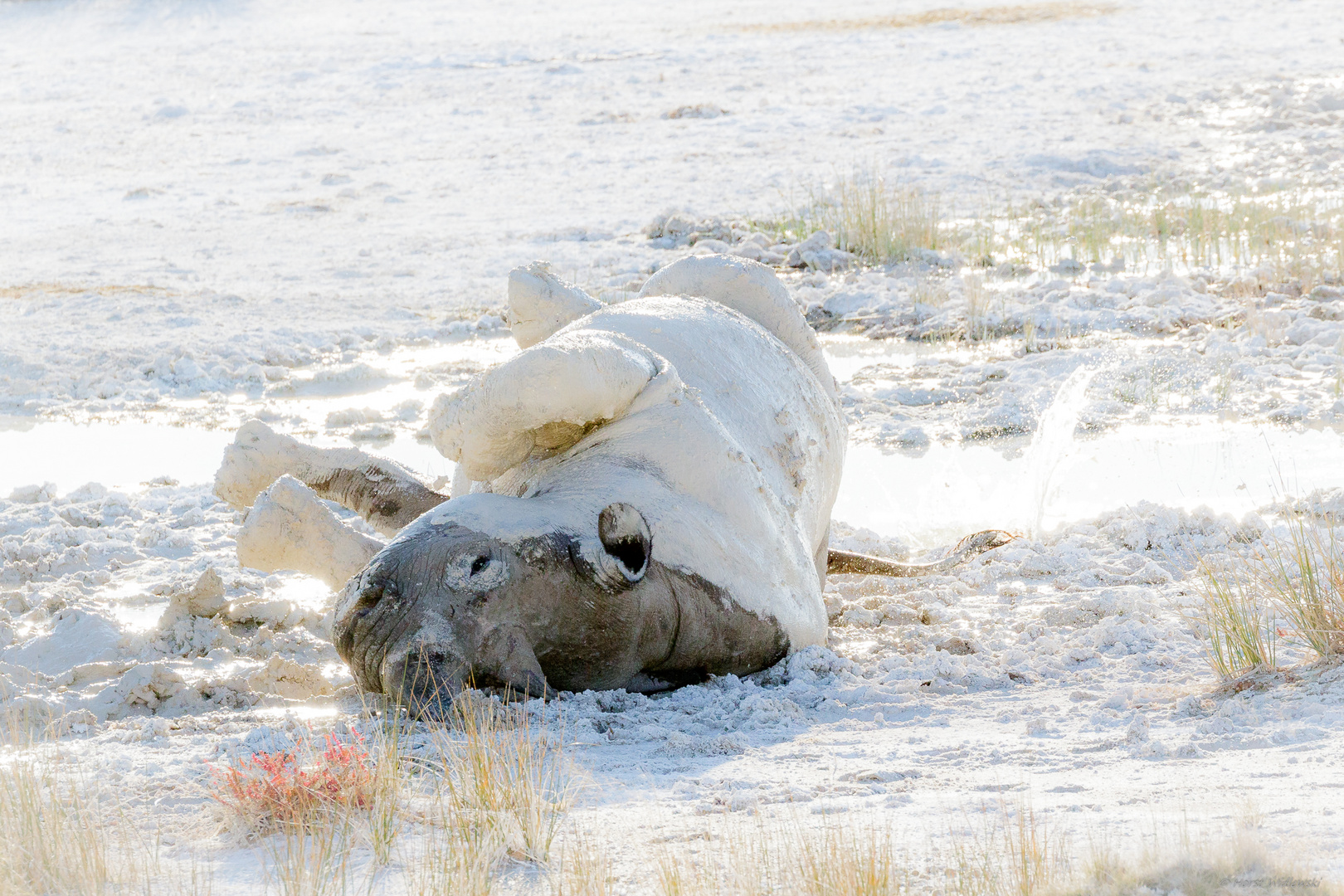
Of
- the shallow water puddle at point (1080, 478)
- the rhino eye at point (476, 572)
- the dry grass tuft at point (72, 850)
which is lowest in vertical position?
the shallow water puddle at point (1080, 478)

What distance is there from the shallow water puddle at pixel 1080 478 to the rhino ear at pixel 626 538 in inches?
119

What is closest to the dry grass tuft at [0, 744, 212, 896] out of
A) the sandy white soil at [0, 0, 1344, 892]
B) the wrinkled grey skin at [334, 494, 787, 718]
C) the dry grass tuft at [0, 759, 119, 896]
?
the dry grass tuft at [0, 759, 119, 896]

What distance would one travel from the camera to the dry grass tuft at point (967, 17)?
25.5m

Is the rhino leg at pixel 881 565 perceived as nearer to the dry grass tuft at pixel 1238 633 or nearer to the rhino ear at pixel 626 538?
the dry grass tuft at pixel 1238 633

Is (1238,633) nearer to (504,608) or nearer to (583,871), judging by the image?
(504,608)

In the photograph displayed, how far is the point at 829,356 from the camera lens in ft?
32.3

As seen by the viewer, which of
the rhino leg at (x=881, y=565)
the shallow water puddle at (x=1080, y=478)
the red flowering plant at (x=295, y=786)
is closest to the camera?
the red flowering plant at (x=295, y=786)

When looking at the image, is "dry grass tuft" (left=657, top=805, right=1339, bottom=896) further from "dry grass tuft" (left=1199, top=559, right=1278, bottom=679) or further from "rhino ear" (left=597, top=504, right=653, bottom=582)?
"dry grass tuft" (left=1199, top=559, right=1278, bottom=679)

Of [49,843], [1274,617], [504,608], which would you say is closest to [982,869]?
[504,608]

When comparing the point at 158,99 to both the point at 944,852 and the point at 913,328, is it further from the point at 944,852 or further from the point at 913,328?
the point at 944,852

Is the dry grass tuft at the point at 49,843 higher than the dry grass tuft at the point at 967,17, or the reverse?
the dry grass tuft at the point at 967,17

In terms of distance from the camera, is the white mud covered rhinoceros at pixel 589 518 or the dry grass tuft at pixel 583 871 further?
the white mud covered rhinoceros at pixel 589 518

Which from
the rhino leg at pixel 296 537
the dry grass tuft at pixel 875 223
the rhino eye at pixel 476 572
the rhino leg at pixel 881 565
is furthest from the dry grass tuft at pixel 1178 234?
the rhino eye at pixel 476 572

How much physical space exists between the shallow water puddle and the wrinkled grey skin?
2.93 m
